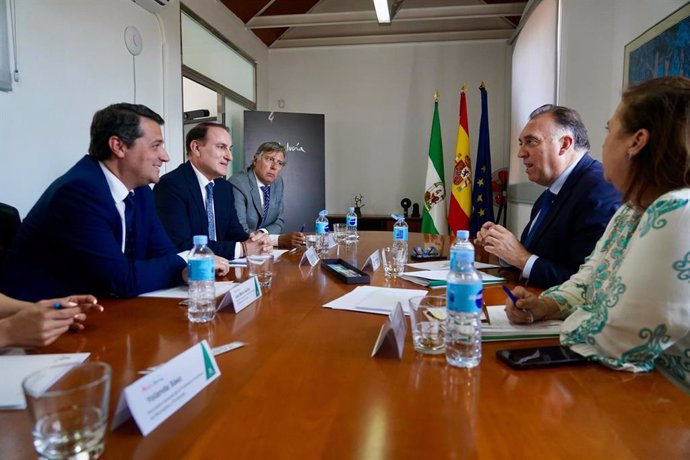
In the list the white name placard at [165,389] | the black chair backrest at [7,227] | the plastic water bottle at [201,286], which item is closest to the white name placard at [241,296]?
the plastic water bottle at [201,286]

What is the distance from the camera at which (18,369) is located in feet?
2.84

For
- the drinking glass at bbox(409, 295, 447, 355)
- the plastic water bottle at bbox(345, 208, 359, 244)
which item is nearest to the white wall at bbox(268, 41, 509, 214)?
the plastic water bottle at bbox(345, 208, 359, 244)

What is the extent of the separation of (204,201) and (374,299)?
4.81 feet

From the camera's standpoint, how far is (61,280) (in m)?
1.52

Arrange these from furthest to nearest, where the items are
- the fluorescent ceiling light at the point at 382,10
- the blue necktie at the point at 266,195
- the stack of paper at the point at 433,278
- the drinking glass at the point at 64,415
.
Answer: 1. the fluorescent ceiling light at the point at 382,10
2. the blue necktie at the point at 266,195
3. the stack of paper at the point at 433,278
4. the drinking glass at the point at 64,415

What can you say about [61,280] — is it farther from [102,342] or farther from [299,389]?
[299,389]

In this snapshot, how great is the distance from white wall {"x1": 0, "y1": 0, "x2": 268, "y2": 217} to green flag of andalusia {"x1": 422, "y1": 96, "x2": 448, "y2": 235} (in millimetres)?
2950

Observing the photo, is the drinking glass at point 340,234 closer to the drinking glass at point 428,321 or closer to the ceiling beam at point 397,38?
the drinking glass at point 428,321

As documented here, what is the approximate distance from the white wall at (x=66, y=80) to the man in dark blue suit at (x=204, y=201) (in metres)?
0.87

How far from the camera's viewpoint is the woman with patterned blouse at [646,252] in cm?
82

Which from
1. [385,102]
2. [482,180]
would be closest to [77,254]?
[482,180]

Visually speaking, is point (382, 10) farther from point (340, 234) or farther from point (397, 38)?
point (340, 234)

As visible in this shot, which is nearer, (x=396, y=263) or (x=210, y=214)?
(x=396, y=263)

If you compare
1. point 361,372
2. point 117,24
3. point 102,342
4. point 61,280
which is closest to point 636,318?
point 361,372
